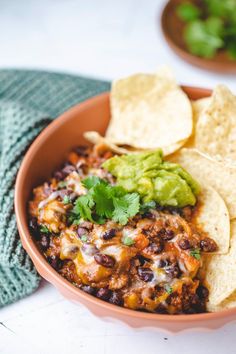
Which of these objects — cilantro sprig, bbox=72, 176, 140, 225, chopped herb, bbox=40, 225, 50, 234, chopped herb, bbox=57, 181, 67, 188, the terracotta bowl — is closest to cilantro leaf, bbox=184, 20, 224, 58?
the terracotta bowl

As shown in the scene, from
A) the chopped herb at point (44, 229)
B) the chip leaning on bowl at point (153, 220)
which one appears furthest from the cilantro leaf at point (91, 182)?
the chopped herb at point (44, 229)

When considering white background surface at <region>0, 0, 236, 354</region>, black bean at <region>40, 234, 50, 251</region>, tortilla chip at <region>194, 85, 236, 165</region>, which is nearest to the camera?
black bean at <region>40, 234, 50, 251</region>

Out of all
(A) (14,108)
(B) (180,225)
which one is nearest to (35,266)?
(B) (180,225)

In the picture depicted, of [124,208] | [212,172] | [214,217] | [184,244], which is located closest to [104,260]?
[124,208]

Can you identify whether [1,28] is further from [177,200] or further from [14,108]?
[177,200]

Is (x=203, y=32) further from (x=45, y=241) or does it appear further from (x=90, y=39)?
(x=45, y=241)

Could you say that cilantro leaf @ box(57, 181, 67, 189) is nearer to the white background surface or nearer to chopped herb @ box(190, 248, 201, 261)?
chopped herb @ box(190, 248, 201, 261)
